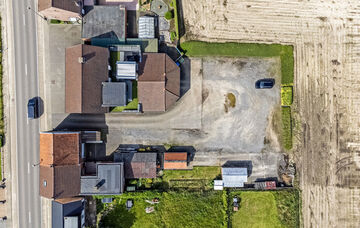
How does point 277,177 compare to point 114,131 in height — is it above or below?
below

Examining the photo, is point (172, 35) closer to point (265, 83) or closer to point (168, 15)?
point (168, 15)

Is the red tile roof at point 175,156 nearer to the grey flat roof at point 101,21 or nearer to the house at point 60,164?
the house at point 60,164

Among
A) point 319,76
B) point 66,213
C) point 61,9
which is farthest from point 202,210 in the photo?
point 61,9

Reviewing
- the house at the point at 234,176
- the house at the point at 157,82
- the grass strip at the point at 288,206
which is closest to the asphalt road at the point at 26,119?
the house at the point at 157,82

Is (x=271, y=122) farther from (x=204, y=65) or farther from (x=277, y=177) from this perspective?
(x=204, y=65)

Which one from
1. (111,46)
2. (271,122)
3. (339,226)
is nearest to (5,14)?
(111,46)

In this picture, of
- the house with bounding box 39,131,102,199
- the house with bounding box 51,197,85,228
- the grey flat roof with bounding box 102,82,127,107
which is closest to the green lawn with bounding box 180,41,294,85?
the grey flat roof with bounding box 102,82,127,107

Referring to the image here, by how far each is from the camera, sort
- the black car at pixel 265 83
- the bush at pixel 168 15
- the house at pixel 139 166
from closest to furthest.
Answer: the house at pixel 139 166, the bush at pixel 168 15, the black car at pixel 265 83
